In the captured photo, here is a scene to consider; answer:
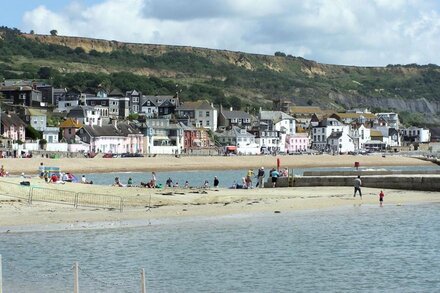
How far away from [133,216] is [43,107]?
95675mm

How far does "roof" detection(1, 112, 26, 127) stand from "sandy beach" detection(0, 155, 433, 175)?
12197 mm

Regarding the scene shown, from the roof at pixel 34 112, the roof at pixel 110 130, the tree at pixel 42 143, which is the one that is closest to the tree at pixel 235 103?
the roof at pixel 110 130

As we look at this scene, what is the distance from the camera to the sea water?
19.7m

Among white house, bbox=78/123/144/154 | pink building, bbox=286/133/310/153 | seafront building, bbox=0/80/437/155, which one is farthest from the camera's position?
pink building, bbox=286/133/310/153

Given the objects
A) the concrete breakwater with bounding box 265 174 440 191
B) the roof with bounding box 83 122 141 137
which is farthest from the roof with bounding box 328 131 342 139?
the concrete breakwater with bounding box 265 174 440 191

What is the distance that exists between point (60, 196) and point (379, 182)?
18.7m

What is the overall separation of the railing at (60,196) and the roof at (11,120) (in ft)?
201

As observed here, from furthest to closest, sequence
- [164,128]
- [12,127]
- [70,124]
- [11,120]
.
→ [164,128] < [70,124] < [11,120] < [12,127]

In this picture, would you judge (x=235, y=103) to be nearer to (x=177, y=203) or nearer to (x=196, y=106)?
(x=196, y=106)

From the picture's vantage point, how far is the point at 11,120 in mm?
96062

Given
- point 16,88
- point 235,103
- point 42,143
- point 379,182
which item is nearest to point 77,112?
point 42,143

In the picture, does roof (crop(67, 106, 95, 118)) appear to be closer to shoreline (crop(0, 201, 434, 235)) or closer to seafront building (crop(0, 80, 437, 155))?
seafront building (crop(0, 80, 437, 155))

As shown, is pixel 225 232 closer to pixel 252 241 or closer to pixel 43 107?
pixel 252 241

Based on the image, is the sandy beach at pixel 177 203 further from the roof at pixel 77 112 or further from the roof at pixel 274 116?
the roof at pixel 274 116
